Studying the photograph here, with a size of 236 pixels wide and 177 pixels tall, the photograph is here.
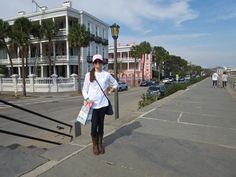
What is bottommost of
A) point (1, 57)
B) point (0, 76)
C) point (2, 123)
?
point (2, 123)

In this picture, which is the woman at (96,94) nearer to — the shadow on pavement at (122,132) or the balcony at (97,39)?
the shadow on pavement at (122,132)

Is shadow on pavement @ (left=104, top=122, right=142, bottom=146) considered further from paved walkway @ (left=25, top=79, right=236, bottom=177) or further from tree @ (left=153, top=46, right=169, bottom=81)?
tree @ (left=153, top=46, right=169, bottom=81)

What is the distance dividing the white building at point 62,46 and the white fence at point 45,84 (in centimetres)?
679

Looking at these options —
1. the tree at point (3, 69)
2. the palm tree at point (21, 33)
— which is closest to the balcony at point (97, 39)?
the tree at point (3, 69)

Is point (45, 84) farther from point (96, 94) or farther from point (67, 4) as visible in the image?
point (96, 94)

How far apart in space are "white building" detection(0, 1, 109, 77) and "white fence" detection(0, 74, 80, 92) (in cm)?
679

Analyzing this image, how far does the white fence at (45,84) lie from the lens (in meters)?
27.8

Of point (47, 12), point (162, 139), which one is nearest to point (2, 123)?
point (162, 139)

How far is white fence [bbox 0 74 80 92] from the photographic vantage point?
27.8m

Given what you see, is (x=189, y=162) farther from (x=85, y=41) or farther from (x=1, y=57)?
(x=1, y=57)

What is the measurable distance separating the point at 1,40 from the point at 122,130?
3253cm

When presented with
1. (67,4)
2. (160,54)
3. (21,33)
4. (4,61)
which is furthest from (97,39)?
(160,54)

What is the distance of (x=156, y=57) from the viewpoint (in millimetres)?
69062

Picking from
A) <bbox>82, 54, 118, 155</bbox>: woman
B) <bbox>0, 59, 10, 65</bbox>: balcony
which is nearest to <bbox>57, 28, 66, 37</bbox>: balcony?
<bbox>0, 59, 10, 65</bbox>: balcony
